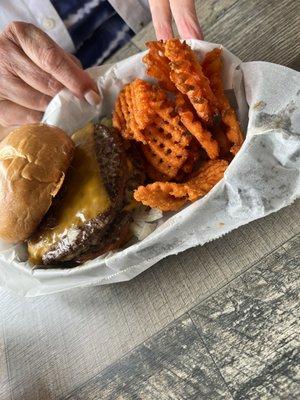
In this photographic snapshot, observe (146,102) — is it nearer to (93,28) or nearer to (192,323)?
(192,323)

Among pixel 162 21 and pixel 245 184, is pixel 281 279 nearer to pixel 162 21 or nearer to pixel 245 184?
pixel 245 184

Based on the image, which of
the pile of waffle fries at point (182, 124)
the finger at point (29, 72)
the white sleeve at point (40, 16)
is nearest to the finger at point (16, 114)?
the finger at point (29, 72)

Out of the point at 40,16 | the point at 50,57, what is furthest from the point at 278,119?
the point at 40,16

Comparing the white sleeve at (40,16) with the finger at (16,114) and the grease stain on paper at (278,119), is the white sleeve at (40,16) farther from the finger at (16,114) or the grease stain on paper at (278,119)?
the grease stain on paper at (278,119)

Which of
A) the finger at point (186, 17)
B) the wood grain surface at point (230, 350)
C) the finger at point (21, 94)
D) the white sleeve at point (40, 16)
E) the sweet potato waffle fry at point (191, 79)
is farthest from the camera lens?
the white sleeve at point (40, 16)

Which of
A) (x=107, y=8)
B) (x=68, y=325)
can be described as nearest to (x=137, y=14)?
(x=107, y=8)
